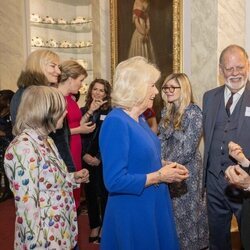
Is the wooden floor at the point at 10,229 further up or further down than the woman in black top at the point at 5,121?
further down

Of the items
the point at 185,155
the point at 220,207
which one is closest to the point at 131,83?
the point at 185,155

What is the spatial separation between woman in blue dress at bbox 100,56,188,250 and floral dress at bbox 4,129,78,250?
29cm

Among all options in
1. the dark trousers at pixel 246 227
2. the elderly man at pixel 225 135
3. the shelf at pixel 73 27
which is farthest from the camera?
the shelf at pixel 73 27

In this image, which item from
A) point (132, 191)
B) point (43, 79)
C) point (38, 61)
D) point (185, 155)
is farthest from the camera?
point (185, 155)

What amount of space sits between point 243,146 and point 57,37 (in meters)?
6.04

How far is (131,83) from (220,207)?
5.44 feet

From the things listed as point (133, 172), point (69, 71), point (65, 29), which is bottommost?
point (133, 172)

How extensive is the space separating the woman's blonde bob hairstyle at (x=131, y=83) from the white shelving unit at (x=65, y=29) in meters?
6.03

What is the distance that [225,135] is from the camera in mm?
3262

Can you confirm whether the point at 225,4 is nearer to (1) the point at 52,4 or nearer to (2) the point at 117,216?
(2) the point at 117,216

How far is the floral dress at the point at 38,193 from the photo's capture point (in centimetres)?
218

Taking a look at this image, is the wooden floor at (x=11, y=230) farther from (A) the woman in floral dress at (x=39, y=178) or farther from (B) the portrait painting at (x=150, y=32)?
(A) the woman in floral dress at (x=39, y=178)

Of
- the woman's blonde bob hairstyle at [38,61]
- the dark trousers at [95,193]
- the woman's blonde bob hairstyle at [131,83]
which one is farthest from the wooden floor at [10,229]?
the woman's blonde bob hairstyle at [131,83]

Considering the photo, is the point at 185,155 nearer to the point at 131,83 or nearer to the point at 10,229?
the point at 131,83
